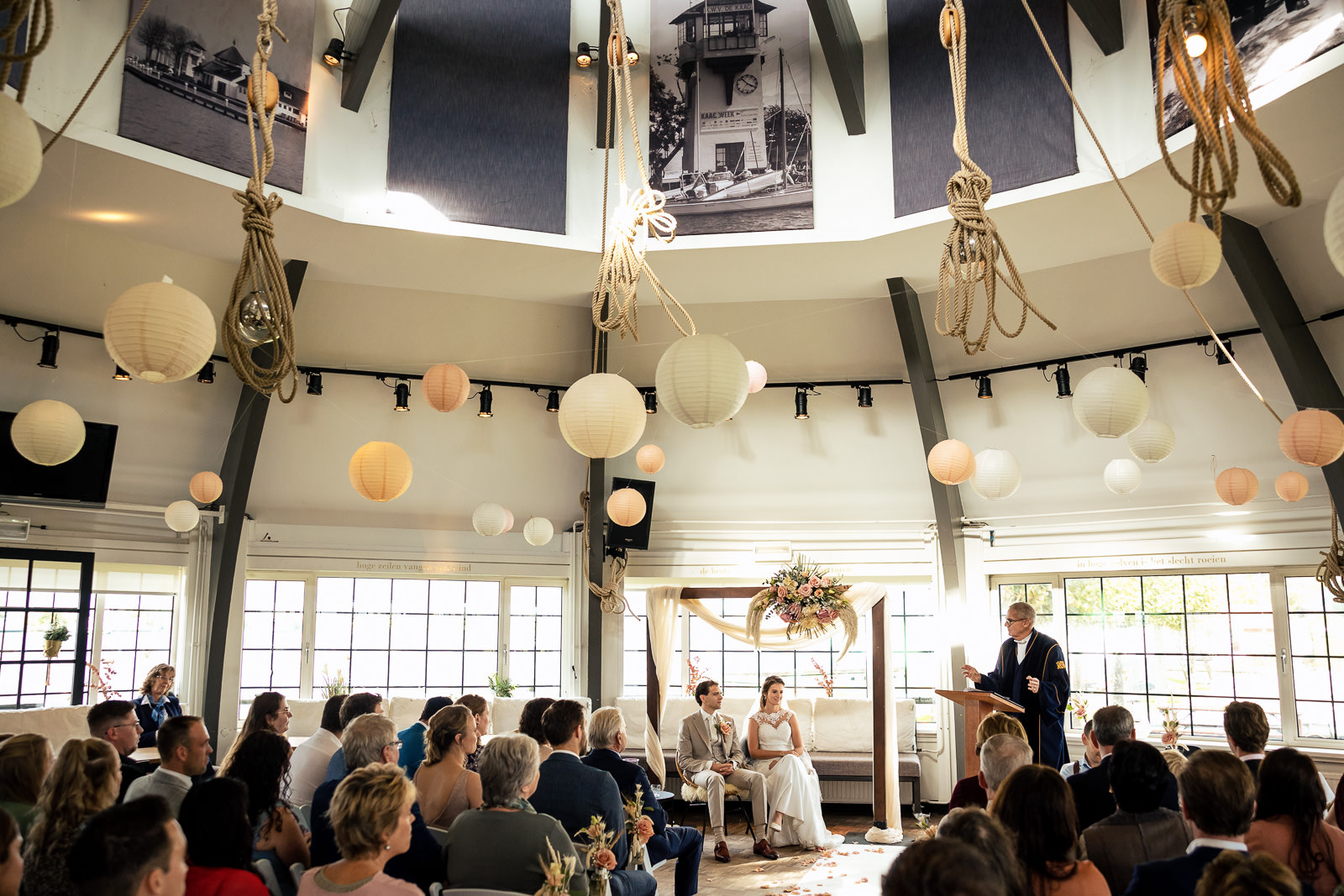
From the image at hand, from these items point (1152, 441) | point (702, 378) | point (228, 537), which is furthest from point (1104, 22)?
point (228, 537)

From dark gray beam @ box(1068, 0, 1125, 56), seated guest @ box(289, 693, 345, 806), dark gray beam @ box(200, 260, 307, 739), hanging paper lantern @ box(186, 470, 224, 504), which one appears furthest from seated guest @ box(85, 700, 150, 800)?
dark gray beam @ box(1068, 0, 1125, 56)

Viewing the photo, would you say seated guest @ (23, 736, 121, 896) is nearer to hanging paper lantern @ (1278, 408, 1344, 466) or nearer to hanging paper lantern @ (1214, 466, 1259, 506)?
hanging paper lantern @ (1278, 408, 1344, 466)

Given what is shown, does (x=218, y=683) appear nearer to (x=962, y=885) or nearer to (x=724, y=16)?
(x=724, y=16)

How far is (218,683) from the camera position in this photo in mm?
8008

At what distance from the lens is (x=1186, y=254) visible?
4246mm

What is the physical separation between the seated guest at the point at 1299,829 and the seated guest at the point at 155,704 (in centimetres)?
657

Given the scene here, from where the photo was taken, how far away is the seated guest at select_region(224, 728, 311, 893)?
3221mm

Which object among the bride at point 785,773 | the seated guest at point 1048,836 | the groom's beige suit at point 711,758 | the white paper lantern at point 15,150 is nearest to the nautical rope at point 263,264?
the white paper lantern at point 15,150

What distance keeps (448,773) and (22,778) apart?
4.82 feet

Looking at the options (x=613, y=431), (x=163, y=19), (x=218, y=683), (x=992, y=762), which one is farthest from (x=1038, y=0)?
(x=218, y=683)

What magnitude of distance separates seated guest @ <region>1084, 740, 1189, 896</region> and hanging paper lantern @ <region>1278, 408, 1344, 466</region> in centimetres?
304

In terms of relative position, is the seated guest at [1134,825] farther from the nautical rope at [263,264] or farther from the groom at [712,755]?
the groom at [712,755]

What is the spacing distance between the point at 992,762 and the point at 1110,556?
5.14m

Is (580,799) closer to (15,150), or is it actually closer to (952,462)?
(15,150)
